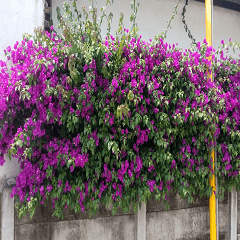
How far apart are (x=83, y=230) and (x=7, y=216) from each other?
92 cm

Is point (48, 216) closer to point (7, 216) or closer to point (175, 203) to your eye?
point (7, 216)

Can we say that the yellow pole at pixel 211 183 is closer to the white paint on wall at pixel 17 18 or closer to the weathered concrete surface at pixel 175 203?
the weathered concrete surface at pixel 175 203

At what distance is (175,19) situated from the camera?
4.50 metres

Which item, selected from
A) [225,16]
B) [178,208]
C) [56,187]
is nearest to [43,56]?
[56,187]

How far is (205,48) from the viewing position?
9.64 feet

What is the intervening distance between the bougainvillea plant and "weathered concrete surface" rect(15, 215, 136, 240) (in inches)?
11.3

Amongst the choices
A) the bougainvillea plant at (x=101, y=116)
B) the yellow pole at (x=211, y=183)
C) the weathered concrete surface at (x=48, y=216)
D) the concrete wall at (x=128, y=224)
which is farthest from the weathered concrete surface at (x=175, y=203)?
the weathered concrete surface at (x=48, y=216)

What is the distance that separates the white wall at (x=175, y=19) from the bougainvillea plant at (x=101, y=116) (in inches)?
62.2

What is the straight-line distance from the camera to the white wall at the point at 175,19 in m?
4.08

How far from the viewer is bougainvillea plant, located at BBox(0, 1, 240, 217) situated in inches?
95.3

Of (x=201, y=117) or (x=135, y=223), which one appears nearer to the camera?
(x=201, y=117)

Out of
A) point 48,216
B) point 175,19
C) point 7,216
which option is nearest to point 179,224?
point 48,216

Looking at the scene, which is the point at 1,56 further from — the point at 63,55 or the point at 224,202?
the point at 224,202

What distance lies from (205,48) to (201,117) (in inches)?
35.9
